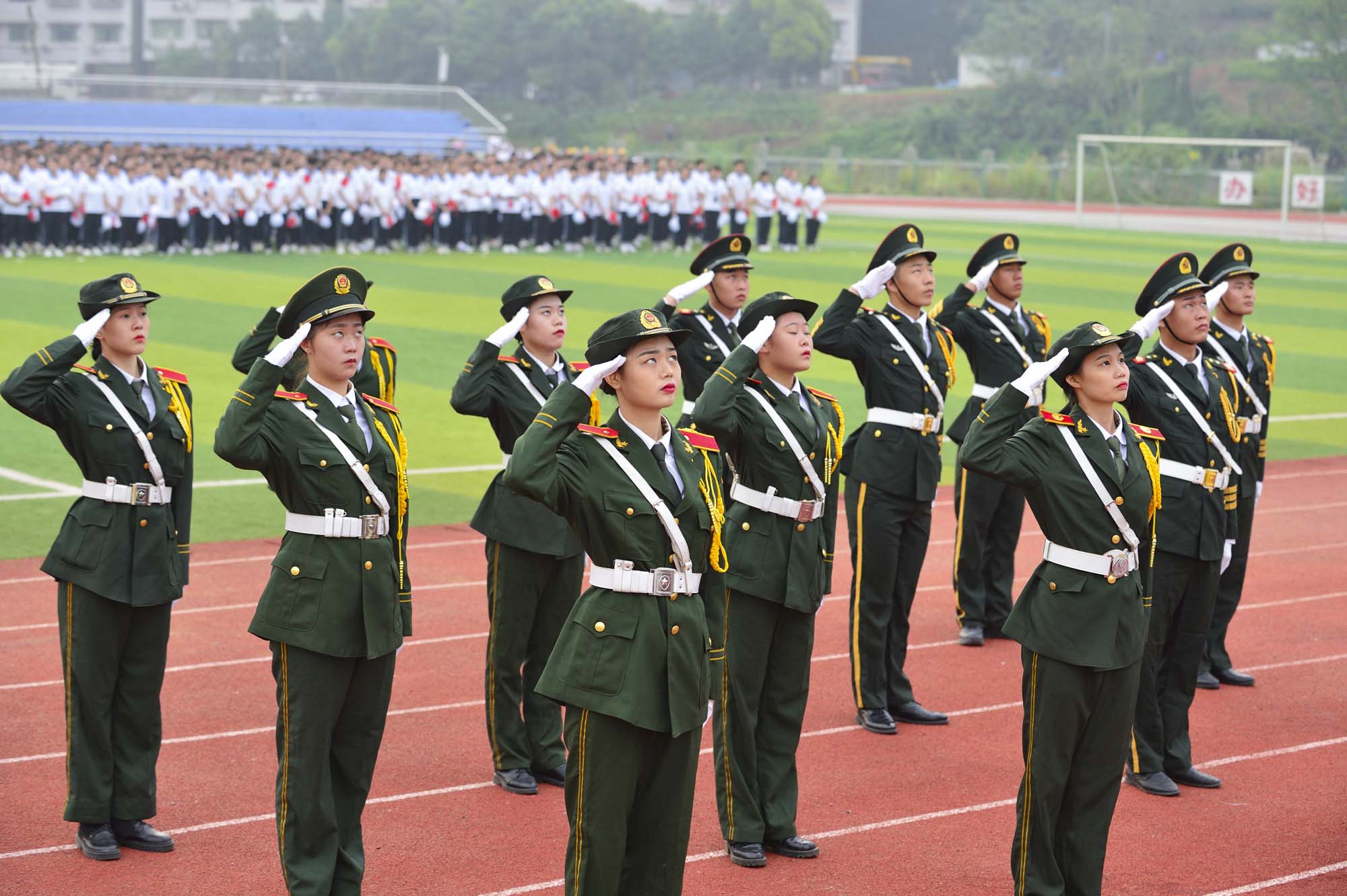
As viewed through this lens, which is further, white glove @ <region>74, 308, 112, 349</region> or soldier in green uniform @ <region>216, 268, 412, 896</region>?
white glove @ <region>74, 308, 112, 349</region>

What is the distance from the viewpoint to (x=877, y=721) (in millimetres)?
8086

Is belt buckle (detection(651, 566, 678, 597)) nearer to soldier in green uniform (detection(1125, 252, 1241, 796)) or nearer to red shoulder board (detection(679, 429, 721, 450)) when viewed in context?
red shoulder board (detection(679, 429, 721, 450))

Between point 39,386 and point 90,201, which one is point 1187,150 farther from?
point 39,386

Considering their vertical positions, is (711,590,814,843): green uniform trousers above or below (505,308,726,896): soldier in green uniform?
below

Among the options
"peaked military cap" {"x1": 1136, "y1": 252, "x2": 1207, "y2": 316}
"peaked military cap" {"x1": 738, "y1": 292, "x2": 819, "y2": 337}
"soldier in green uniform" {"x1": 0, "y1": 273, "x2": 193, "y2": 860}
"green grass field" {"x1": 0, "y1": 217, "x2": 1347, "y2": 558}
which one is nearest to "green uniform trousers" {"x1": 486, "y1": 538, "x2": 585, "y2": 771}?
"peaked military cap" {"x1": 738, "y1": 292, "x2": 819, "y2": 337}

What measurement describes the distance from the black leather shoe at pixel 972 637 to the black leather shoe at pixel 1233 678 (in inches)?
51.0

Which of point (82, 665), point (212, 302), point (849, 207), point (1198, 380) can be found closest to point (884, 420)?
point (1198, 380)

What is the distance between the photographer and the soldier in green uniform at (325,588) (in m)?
5.54

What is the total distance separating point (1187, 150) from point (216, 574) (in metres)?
49.1

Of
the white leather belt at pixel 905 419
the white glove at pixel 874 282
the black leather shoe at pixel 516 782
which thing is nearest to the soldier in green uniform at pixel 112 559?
the black leather shoe at pixel 516 782

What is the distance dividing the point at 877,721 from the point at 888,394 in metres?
1.59

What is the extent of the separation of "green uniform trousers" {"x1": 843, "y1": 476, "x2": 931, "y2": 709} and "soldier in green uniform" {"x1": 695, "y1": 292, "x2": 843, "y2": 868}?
1.49 metres

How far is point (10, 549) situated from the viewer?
11008mm

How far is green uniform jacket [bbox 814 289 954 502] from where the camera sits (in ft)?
26.9
